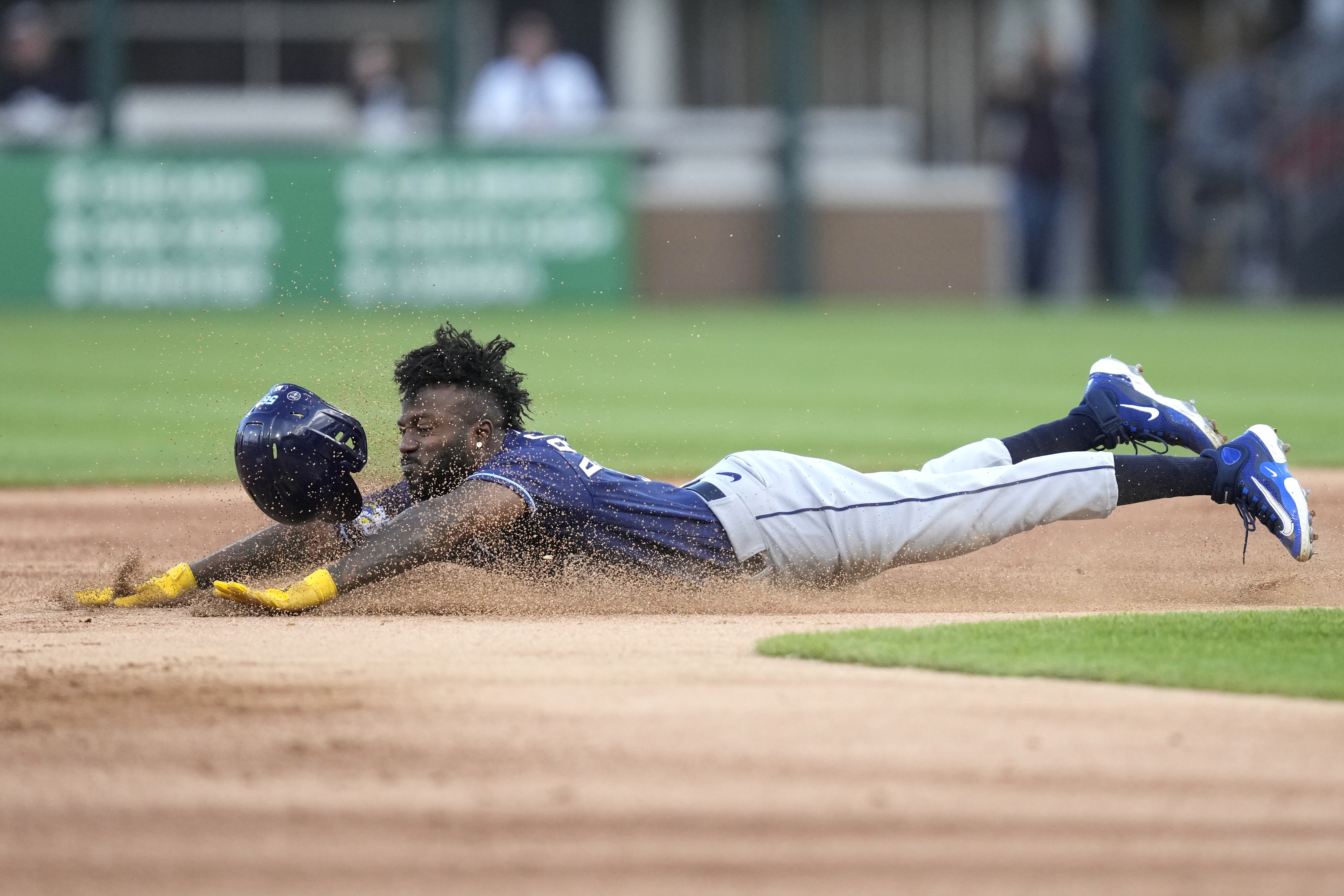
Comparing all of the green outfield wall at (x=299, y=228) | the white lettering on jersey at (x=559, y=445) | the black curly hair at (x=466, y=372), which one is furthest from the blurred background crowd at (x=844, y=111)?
the white lettering on jersey at (x=559, y=445)

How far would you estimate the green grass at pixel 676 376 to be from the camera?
877 centimetres

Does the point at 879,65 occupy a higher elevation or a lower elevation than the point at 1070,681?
higher

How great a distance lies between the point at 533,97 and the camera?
18094 mm

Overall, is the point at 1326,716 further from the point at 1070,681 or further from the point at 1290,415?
the point at 1290,415

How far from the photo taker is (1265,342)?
14234 millimetres

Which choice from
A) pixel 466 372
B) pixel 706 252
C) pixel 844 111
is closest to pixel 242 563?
pixel 466 372

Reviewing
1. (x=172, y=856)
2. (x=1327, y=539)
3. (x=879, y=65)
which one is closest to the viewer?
(x=172, y=856)

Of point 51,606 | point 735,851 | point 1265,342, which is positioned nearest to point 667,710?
point 735,851

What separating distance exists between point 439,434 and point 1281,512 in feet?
7.49

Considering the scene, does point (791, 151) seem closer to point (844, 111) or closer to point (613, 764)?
point (844, 111)

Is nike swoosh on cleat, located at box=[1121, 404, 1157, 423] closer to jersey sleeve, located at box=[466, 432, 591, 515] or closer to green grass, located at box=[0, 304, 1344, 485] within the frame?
jersey sleeve, located at box=[466, 432, 591, 515]

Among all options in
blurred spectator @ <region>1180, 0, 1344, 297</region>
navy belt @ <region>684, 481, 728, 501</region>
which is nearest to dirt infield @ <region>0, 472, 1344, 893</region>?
navy belt @ <region>684, 481, 728, 501</region>

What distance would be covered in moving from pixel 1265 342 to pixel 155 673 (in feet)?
39.0

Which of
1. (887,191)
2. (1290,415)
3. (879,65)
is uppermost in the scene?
(879,65)
